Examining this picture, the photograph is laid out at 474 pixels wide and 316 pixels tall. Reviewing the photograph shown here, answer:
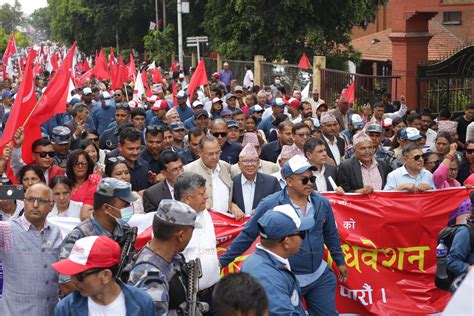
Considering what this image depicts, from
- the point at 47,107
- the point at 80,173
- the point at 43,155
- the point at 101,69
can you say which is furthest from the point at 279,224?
the point at 101,69

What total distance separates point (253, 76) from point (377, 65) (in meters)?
9.10

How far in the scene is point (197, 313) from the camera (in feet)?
15.5

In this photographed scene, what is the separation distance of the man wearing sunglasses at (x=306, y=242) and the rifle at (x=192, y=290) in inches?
49.2

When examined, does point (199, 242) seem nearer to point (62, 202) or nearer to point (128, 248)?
point (128, 248)

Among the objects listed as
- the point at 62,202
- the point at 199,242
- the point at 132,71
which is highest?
the point at 132,71

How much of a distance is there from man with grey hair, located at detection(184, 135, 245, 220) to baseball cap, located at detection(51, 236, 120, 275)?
3.41 metres

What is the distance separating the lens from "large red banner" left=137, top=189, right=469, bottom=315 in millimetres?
7266

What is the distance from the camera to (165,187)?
7277 mm

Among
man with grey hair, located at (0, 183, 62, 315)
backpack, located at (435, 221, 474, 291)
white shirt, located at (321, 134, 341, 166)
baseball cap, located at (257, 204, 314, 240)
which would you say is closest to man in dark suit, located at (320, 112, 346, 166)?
white shirt, located at (321, 134, 341, 166)

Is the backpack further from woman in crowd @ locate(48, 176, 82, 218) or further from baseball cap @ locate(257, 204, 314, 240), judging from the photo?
woman in crowd @ locate(48, 176, 82, 218)

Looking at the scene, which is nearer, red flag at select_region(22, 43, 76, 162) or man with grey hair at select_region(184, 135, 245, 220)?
man with grey hair at select_region(184, 135, 245, 220)

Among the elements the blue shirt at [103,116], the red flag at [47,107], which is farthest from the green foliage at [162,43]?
the red flag at [47,107]

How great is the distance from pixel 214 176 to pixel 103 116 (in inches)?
281

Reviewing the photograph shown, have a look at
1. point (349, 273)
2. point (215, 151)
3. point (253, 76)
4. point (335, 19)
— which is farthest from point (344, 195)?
point (335, 19)
